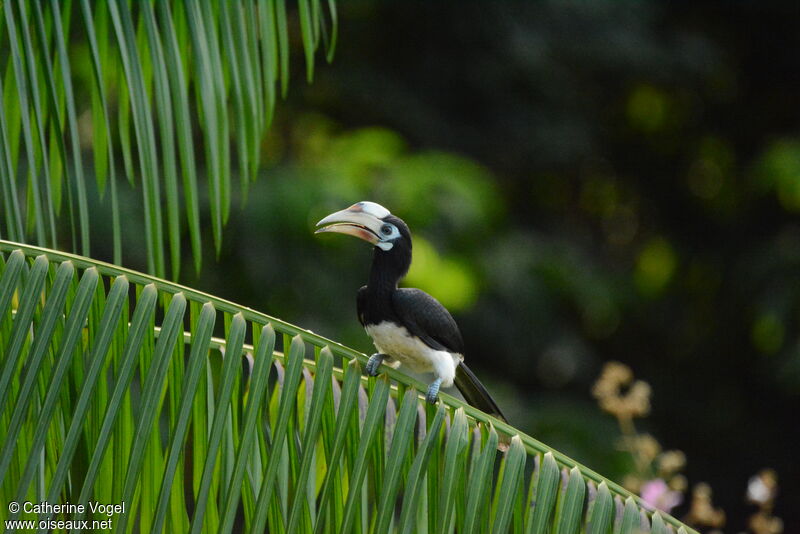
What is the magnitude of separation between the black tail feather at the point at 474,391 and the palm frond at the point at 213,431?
0.40 meters

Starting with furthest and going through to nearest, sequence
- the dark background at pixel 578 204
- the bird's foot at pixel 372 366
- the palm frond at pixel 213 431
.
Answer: the dark background at pixel 578 204 → the bird's foot at pixel 372 366 → the palm frond at pixel 213 431

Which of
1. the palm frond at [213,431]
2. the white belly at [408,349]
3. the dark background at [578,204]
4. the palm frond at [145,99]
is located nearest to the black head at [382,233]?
the white belly at [408,349]

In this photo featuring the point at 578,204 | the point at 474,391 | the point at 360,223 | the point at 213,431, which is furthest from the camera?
the point at 578,204

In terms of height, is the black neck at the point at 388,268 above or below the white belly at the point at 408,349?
above

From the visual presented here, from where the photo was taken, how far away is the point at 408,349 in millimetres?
2170

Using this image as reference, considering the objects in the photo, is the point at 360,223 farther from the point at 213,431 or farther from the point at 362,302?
the point at 213,431

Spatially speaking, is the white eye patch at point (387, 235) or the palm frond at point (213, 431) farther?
the white eye patch at point (387, 235)

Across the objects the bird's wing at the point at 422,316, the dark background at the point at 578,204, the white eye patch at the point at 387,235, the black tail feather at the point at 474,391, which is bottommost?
the dark background at the point at 578,204

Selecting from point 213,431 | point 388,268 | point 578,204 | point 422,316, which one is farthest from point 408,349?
point 578,204

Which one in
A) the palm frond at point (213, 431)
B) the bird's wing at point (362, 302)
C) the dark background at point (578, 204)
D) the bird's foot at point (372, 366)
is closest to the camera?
the palm frond at point (213, 431)

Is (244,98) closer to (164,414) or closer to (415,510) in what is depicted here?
(415,510)

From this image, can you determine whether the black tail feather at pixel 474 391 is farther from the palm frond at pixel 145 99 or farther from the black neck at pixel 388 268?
the palm frond at pixel 145 99

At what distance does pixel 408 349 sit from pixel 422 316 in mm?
80

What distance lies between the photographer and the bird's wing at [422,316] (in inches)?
85.0
